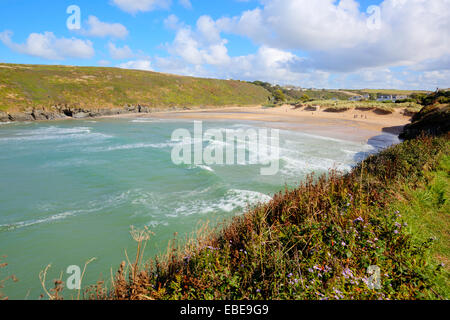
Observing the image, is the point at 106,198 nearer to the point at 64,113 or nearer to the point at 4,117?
the point at 4,117

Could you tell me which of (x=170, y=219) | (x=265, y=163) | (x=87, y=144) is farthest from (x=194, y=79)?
(x=170, y=219)

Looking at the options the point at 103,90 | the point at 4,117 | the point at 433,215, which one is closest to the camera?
the point at 433,215

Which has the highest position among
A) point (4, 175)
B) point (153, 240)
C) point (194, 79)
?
point (194, 79)

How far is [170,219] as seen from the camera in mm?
8328

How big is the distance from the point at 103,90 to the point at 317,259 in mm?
75435

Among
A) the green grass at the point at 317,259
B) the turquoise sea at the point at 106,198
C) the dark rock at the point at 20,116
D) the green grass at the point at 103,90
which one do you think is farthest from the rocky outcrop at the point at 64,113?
the green grass at the point at 317,259

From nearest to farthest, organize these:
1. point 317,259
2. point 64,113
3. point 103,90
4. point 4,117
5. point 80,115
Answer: point 317,259 → point 4,117 → point 64,113 → point 80,115 → point 103,90

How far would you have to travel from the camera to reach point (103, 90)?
65.8 meters

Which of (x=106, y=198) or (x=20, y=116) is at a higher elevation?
(x=20, y=116)

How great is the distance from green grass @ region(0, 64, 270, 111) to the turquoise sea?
1655 inches

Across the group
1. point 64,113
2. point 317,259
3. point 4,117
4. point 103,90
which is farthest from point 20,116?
point 317,259

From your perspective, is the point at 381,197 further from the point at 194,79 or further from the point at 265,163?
the point at 194,79

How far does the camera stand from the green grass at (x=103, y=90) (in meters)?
51.1

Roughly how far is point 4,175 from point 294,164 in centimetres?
1729
